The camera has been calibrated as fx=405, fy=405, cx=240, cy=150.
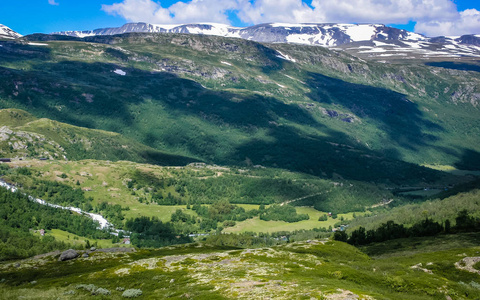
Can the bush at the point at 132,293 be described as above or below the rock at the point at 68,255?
above

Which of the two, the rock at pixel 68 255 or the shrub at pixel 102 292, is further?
the rock at pixel 68 255

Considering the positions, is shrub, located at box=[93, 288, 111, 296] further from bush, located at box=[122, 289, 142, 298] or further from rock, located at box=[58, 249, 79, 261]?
rock, located at box=[58, 249, 79, 261]

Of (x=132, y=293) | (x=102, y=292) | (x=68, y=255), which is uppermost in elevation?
(x=102, y=292)

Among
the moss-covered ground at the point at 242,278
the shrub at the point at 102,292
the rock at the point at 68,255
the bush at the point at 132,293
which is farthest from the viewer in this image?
the rock at the point at 68,255

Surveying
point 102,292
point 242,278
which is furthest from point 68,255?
point 242,278

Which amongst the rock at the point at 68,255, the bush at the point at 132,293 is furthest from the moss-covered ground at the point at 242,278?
the rock at the point at 68,255

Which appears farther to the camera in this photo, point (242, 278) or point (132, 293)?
point (242, 278)

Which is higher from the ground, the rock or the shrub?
the shrub

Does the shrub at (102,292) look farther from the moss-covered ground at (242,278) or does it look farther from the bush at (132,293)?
the bush at (132,293)

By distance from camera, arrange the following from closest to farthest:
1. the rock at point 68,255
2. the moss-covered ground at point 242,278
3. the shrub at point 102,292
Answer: the moss-covered ground at point 242,278
the shrub at point 102,292
the rock at point 68,255

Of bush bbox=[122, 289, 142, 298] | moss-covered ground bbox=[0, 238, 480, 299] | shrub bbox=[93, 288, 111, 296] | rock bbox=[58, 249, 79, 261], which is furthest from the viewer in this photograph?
rock bbox=[58, 249, 79, 261]

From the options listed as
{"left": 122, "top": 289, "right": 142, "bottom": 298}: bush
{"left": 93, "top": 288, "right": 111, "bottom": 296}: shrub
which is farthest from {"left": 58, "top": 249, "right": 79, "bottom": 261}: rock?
{"left": 122, "top": 289, "right": 142, "bottom": 298}: bush

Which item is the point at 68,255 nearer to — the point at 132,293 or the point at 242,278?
the point at 132,293

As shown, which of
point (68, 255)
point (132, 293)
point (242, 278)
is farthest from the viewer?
point (68, 255)
